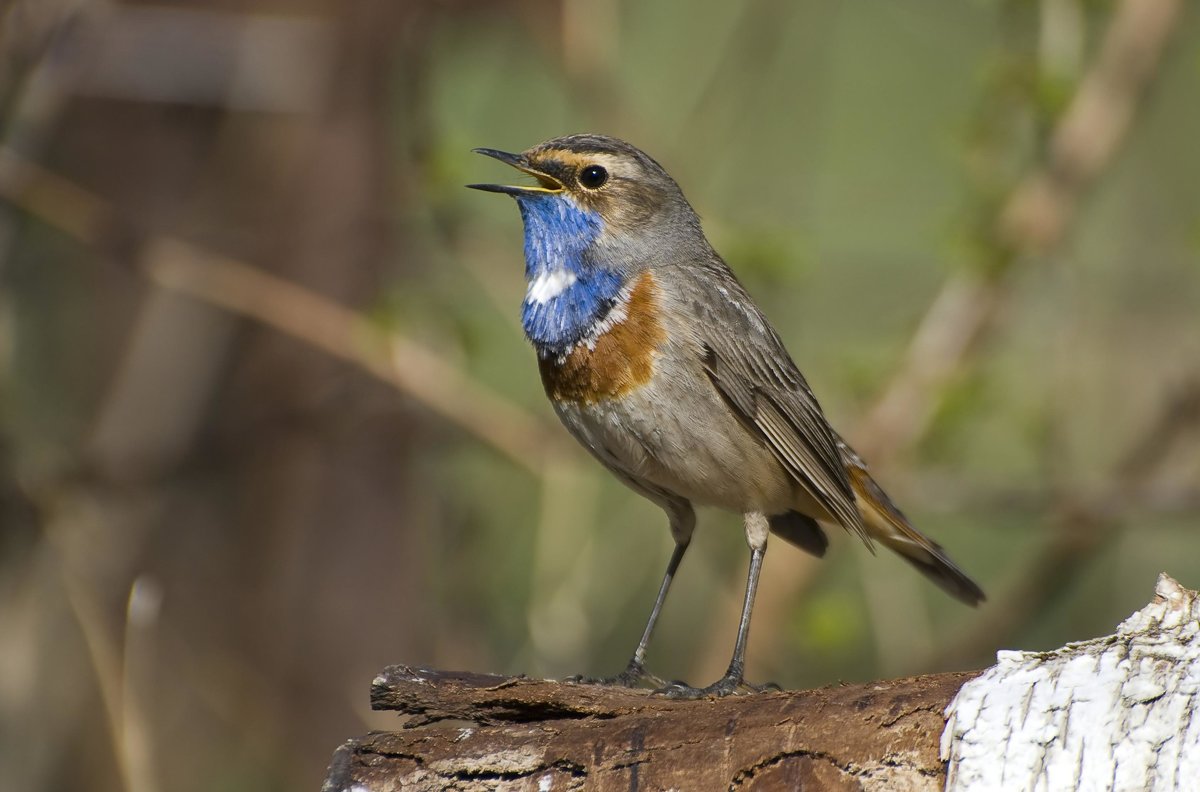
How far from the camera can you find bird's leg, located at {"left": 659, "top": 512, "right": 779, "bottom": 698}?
436 centimetres

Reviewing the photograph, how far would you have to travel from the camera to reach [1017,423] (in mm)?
7363

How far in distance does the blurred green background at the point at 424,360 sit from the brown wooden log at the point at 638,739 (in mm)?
2451

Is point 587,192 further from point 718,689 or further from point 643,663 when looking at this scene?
point 718,689

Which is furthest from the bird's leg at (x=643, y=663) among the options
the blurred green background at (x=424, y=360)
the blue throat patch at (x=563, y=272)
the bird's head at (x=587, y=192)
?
the blurred green background at (x=424, y=360)

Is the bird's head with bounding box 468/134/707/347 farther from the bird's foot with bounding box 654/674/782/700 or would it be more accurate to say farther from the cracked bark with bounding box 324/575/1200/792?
the cracked bark with bounding box 324/575/1200/792

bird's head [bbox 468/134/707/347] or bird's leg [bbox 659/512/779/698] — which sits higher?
bird's head [bbox 468/134/707/347]

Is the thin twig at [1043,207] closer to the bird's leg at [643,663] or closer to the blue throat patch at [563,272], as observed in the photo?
the bird's leg at [643,663]

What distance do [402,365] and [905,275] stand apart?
311 centimetres

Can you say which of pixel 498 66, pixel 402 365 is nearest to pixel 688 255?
pixel 402 365

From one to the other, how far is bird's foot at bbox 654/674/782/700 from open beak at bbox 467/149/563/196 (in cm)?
178

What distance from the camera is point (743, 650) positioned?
486cm

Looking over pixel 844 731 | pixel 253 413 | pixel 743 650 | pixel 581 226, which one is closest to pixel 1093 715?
pixel 844 731

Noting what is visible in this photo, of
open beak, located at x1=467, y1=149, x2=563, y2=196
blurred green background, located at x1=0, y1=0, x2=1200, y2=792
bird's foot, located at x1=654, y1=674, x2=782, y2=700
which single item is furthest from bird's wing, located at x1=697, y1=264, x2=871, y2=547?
blurred green background, located at x1=0, y1=0, x2=1200, y2=792

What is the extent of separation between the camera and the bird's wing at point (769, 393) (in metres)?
4.96
